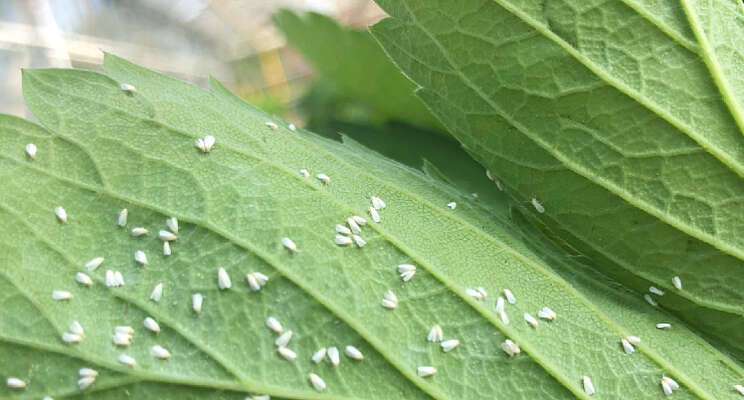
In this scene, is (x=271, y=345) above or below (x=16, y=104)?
above

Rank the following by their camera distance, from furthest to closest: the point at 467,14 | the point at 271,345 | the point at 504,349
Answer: the point at 467,14
the point at 504,349
the point at 271,345

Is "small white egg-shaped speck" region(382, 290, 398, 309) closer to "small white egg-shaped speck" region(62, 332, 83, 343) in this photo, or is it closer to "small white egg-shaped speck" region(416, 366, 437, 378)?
"small white egg-shaped speck" region(416, 366, 437, 378)

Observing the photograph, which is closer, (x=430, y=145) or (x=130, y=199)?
(x=130, y=199)

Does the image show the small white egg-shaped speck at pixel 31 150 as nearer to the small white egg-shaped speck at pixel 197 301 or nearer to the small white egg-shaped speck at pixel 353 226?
the small white egg-shaped speck at pixel 197 301

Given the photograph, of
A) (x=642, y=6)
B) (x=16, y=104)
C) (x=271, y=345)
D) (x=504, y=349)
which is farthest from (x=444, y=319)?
(x=16, y=104)

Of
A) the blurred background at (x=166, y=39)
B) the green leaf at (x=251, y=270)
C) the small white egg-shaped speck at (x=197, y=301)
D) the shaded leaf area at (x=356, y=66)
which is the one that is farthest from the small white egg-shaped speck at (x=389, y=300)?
the blurred background at (x=166, y=39)

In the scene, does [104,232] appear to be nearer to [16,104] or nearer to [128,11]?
[16,104]
